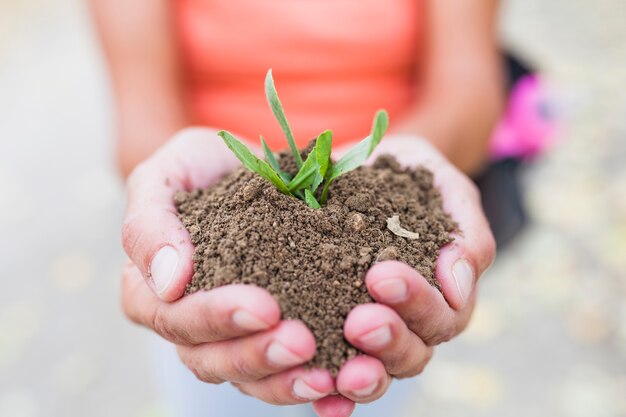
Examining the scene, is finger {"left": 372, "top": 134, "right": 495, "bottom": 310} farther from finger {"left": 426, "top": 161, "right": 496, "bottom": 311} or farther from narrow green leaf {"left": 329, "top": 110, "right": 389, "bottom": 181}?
narrow green leaf {"left": 329, "top": 110, "right": 389, "bottom": 181}

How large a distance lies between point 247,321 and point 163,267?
267 mm

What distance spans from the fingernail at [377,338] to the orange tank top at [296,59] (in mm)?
1338

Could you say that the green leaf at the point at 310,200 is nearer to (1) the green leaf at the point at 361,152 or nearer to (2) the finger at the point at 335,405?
(1) the green leaf at the point at 361,152

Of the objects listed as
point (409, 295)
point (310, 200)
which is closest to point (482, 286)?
point (310, 200)

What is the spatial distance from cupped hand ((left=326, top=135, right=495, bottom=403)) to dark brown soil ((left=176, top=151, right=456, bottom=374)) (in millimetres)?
34

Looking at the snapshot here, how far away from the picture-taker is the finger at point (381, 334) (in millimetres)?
1180

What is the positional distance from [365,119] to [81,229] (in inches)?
99.2

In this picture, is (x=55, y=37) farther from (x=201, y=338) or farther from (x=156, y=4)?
(x=201, y=338)

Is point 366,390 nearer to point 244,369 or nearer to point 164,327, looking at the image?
point 244,369

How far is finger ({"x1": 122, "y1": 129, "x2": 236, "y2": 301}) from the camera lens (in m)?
1.30

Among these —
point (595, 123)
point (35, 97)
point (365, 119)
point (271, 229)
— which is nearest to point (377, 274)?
point (271, 229)

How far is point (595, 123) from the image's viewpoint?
180 inches

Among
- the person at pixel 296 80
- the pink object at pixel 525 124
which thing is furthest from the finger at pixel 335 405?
the pink object at pixel 525 124

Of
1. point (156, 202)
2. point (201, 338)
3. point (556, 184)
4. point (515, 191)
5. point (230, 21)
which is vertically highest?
point (230, 21)
